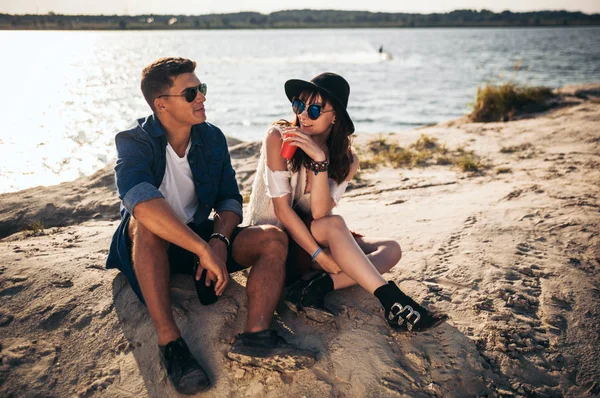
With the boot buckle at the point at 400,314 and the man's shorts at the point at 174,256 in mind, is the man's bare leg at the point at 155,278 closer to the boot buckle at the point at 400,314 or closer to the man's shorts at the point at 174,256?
the man's shorts at the point at 174,256

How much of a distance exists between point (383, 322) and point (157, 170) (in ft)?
5.92

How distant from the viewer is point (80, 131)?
11.2m

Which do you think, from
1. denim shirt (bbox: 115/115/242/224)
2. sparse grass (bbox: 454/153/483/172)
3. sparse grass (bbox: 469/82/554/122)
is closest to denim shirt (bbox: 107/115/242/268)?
denim shirt (bbox: 115/115/242/224)

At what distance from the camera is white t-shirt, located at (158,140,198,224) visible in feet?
10.4

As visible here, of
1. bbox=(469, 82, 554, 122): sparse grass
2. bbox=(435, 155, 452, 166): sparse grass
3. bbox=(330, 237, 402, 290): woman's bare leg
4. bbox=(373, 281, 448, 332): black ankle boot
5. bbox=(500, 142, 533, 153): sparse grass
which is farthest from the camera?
bbox=(469, 82, 554, 122): sparse grass

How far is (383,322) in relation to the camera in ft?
9.90

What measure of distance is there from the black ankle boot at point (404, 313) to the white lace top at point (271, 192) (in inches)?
32.2

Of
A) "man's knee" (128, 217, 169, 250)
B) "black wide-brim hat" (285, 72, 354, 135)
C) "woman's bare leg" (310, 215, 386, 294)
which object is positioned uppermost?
"black wide-brim hat" (285, 72, 354, 135)

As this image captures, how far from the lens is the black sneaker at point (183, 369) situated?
248 centimetres

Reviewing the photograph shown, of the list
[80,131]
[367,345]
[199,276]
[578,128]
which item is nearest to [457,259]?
[367,345]

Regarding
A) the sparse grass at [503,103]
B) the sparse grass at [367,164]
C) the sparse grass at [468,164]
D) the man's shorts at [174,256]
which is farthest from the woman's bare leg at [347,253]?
the sparse grass at [503,103]

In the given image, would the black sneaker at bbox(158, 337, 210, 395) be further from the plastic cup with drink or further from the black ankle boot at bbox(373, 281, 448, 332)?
the plastic cup with drink

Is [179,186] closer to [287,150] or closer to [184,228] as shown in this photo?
[184,228]

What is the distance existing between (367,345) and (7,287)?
8.32 feet
